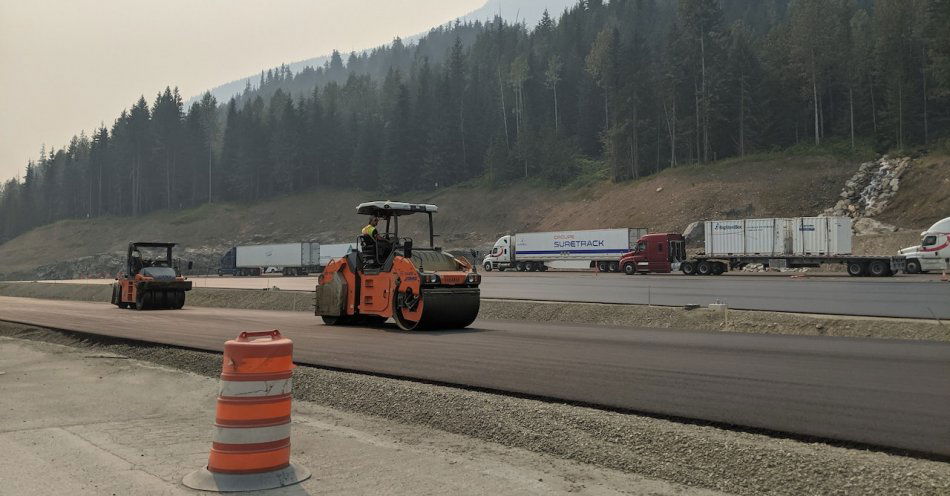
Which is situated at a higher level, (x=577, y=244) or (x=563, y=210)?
(x=563, y=210)

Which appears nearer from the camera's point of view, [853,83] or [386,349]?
[386,349]

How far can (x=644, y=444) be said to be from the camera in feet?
19.4

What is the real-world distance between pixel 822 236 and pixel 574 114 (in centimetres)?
7118

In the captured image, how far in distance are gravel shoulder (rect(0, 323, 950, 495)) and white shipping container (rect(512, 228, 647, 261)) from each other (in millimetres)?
45479

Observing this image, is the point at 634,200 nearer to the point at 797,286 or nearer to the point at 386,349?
the point at 797,286

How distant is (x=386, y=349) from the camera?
12156mm

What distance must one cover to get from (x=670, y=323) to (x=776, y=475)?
41.0 feet

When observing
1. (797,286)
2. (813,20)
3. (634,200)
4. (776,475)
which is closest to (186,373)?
(776,475)

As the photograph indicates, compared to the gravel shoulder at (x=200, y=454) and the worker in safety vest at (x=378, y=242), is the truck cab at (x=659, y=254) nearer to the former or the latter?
the worker in safety vest at (x=378, y=242)

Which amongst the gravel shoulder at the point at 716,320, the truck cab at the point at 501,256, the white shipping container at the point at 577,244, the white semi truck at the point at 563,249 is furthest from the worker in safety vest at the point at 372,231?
the truck cab at the point at 501,256

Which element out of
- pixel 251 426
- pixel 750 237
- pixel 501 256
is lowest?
pixel 251 426

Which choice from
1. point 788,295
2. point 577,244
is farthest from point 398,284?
point 577,244

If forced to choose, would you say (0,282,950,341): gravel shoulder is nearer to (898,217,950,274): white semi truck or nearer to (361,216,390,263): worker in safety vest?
(361,216,390,263): worker in safety vest

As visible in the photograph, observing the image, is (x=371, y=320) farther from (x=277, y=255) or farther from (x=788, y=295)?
(x=277, y=255)
